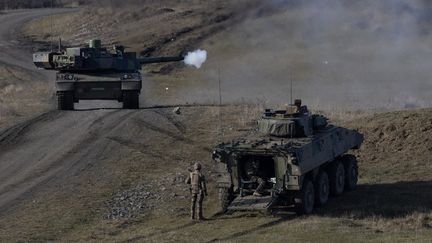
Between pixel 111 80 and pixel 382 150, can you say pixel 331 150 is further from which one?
pixel 111 80

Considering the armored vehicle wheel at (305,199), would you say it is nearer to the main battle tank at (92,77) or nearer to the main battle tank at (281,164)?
the main battle tank at (281,164)

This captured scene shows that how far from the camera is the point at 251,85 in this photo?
181 ft

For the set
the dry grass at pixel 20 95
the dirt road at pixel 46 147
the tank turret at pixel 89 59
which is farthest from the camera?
the dry grass at pixel 20 95

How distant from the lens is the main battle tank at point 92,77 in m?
39.8

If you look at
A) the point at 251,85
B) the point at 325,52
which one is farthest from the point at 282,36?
the point at 251,85

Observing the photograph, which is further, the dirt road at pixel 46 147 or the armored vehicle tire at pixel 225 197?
the dirt road at pixel 46 147

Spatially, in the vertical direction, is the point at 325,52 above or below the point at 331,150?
above

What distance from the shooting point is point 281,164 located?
2327cm

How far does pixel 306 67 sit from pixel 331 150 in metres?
→ 34.8

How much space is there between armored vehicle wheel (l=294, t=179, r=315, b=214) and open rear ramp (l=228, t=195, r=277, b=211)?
59 centimetres

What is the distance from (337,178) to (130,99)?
16.1m

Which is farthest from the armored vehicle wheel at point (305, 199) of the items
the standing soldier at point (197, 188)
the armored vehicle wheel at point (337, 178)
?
the standing soldier at point (197, 188)

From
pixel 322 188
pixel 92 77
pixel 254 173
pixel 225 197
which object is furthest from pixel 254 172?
pixel 92 77

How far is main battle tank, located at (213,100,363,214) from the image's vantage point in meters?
23.2
